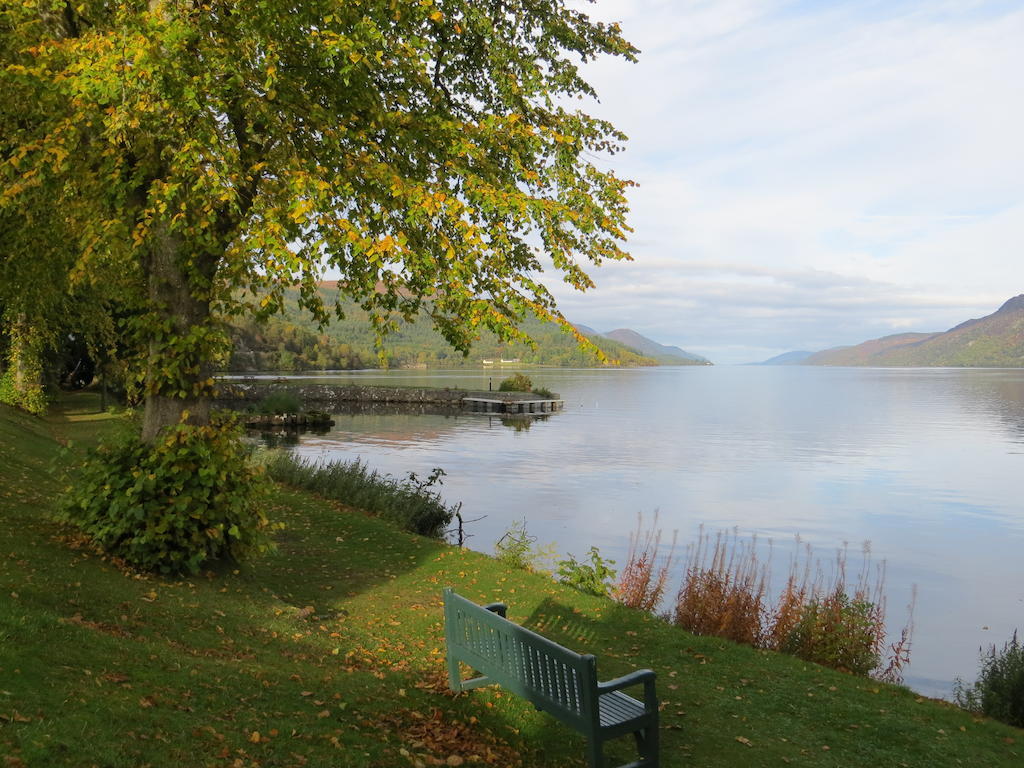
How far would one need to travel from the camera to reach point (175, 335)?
9570mm

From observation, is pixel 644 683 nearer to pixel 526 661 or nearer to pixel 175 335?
pixel 526 661

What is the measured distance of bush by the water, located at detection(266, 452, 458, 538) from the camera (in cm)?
1800

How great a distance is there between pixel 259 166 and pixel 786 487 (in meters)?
28.5

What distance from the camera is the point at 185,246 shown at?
30.4 ft

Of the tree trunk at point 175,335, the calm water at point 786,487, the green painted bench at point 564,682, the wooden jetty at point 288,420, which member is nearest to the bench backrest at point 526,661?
the green painted bench at point 564,682

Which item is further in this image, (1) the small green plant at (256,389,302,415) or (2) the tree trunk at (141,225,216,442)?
(1) the small green plant at (256,389,302,415)

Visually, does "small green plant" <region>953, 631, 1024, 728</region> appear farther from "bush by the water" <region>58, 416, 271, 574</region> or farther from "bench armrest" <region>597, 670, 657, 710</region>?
"bush by the water" <region>58, 416, 271, 574</region>

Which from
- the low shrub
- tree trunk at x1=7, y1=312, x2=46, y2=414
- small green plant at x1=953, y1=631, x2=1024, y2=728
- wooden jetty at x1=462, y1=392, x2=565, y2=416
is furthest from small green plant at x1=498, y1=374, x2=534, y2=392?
small green plant at x1=953, y1=631, x2=1024, y2=728

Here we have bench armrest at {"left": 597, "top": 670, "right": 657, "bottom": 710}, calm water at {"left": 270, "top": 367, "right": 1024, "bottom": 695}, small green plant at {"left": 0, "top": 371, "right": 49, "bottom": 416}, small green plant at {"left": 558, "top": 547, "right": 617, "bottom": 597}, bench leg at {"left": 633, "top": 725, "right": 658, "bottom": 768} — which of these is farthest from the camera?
small green plant at {"left": 0, "top": 371, "right": 49, "bottom": 416}

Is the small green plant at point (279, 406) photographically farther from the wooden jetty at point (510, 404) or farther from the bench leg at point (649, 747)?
the bench leg at point (649, 747)

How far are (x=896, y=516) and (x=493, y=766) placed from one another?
79.6ft

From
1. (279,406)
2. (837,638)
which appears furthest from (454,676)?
(279,406)

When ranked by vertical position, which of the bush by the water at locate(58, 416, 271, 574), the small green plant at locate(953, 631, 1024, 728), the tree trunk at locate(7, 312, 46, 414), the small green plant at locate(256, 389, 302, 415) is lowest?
the small green plant at locate(953, 631, 1024, 728)

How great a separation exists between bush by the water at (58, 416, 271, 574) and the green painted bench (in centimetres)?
423
